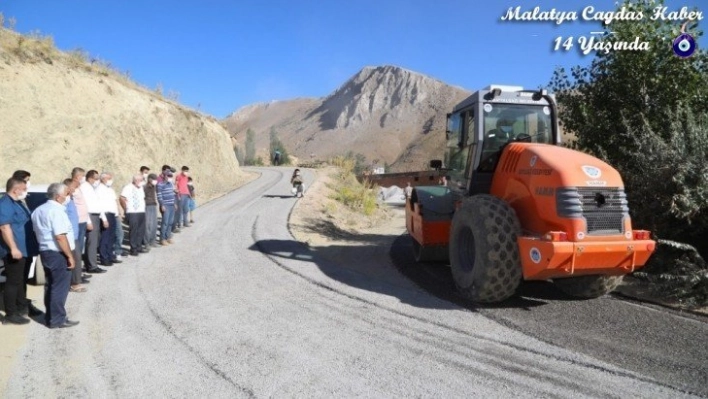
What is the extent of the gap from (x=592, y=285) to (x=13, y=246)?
23.2 feet

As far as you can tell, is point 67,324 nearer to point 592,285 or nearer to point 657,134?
point 592,285

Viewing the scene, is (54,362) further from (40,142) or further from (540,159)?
(40,142)

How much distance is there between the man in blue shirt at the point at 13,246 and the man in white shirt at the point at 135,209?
12.4ft

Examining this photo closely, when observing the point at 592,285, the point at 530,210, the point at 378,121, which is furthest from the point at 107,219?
the point at 378,121

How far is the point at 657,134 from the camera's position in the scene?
25.7ft

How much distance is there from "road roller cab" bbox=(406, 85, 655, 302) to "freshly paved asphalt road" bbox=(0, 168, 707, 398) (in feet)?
1.71

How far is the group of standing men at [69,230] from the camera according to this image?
5395mm

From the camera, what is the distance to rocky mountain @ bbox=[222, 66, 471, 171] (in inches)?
4252

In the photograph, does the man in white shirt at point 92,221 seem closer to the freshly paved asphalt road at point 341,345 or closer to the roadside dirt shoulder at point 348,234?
the freshly paved asphalt road at point 341,345

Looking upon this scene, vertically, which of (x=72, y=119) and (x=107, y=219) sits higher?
(x=72, y=119)

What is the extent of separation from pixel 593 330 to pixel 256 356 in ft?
11.7

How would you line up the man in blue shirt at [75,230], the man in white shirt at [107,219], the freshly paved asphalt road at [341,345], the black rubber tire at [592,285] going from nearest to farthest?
the freshly paved asphalt road at [341,345]
the black rubber tire at [592,285]
the man in blue shirt at [75,230]
the man in white shirt at [107,219]

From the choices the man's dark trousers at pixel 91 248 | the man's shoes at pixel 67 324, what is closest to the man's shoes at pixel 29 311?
the man's shoes at pixel 67 324

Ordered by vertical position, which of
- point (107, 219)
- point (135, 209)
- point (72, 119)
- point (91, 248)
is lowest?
point (91, 248)
